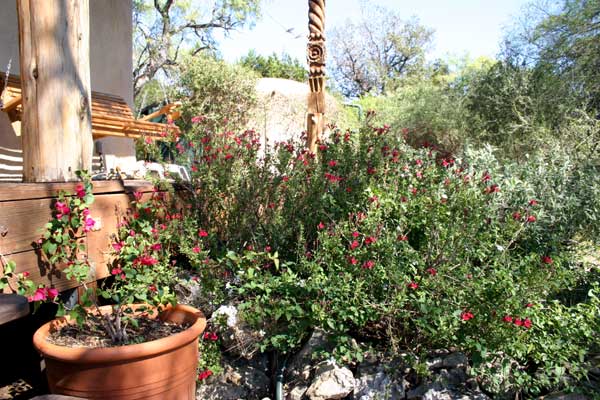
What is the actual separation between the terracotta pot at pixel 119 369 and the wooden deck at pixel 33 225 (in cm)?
30

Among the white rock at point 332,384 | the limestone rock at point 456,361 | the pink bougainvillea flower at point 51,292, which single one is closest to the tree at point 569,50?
the limestone rock at point 456,361

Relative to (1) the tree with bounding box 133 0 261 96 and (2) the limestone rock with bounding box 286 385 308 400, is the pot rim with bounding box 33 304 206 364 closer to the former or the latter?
(2) the limestone rock with bounding box 286 385 308 400

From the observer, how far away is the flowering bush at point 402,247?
233cm

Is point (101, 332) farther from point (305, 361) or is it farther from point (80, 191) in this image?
point (305, 361)

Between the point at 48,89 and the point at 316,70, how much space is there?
7.90ft

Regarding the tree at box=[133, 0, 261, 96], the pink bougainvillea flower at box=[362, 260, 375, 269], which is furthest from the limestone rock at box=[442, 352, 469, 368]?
the tree at box=[133, 0, 261, 96]

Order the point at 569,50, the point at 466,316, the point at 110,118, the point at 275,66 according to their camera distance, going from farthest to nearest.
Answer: the point at 275,66 → the point at 569,50 → the point at 110,118 → the point at 466,316

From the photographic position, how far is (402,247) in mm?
2645

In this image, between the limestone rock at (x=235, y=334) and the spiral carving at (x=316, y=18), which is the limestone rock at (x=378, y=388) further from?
the spiral carving at (x=316, y=18)

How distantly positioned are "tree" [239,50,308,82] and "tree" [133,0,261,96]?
3.55 meters

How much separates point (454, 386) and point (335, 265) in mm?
837

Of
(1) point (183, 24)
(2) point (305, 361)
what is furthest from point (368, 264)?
(1) point (183, 24)

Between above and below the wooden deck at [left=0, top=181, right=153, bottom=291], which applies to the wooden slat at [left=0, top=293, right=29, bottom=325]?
below

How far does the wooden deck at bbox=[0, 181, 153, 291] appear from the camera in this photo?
1983mm
